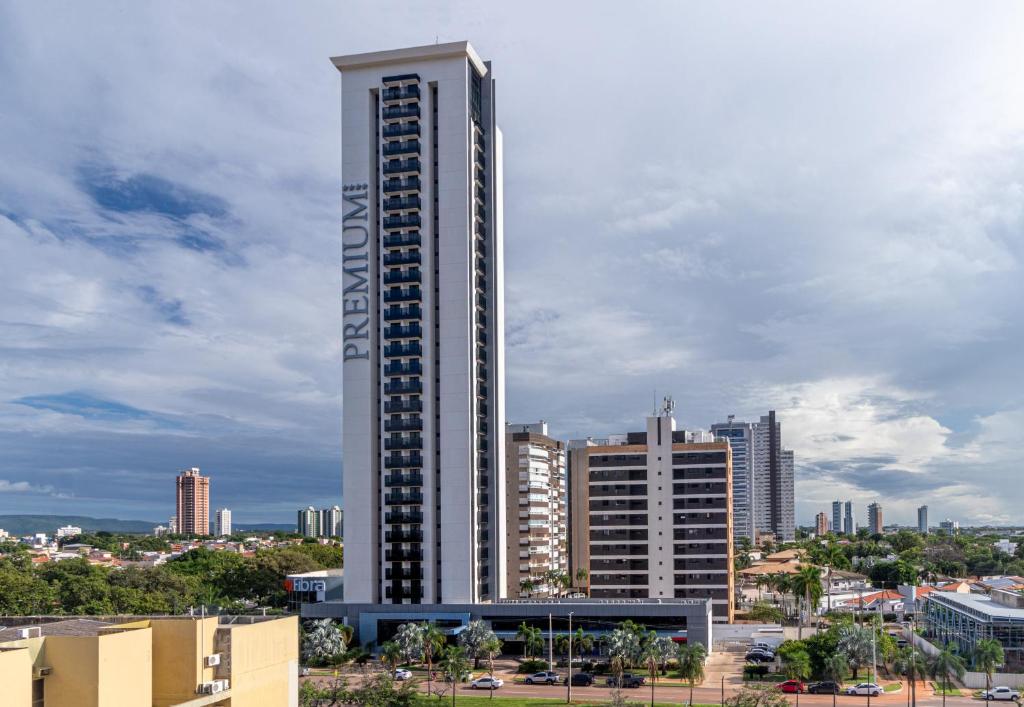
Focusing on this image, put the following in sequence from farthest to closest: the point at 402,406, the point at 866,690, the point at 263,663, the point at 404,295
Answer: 1. the point at 404,295
2. the point at 402,406
3. the point at 866,690
4. the point at 263,663

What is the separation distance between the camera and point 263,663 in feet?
97.2

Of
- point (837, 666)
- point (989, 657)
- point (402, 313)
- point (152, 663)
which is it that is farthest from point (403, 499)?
point (152, 663)

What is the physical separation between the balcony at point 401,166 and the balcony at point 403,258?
9.69 meters

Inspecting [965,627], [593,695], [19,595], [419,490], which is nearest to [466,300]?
[419,490]

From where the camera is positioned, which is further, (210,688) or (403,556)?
(403,556)

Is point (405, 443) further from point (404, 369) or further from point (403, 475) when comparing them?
point (404, 369)

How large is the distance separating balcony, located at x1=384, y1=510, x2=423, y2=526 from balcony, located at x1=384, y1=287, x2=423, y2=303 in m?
24.3

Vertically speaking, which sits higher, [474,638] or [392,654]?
[474,638]

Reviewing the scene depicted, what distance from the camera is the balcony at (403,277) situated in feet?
378

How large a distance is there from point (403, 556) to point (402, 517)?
14.3ft

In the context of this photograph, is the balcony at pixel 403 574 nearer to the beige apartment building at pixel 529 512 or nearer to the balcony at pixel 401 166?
the beige apartment building at pixel 529 512

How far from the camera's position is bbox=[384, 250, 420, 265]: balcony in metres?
115

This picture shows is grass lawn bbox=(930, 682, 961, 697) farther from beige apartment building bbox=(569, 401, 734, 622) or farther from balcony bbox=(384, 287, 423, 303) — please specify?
balcony bbox=(384, 287, 423, 303)

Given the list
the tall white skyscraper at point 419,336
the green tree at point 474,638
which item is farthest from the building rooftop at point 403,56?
the green tree at point 474,638
